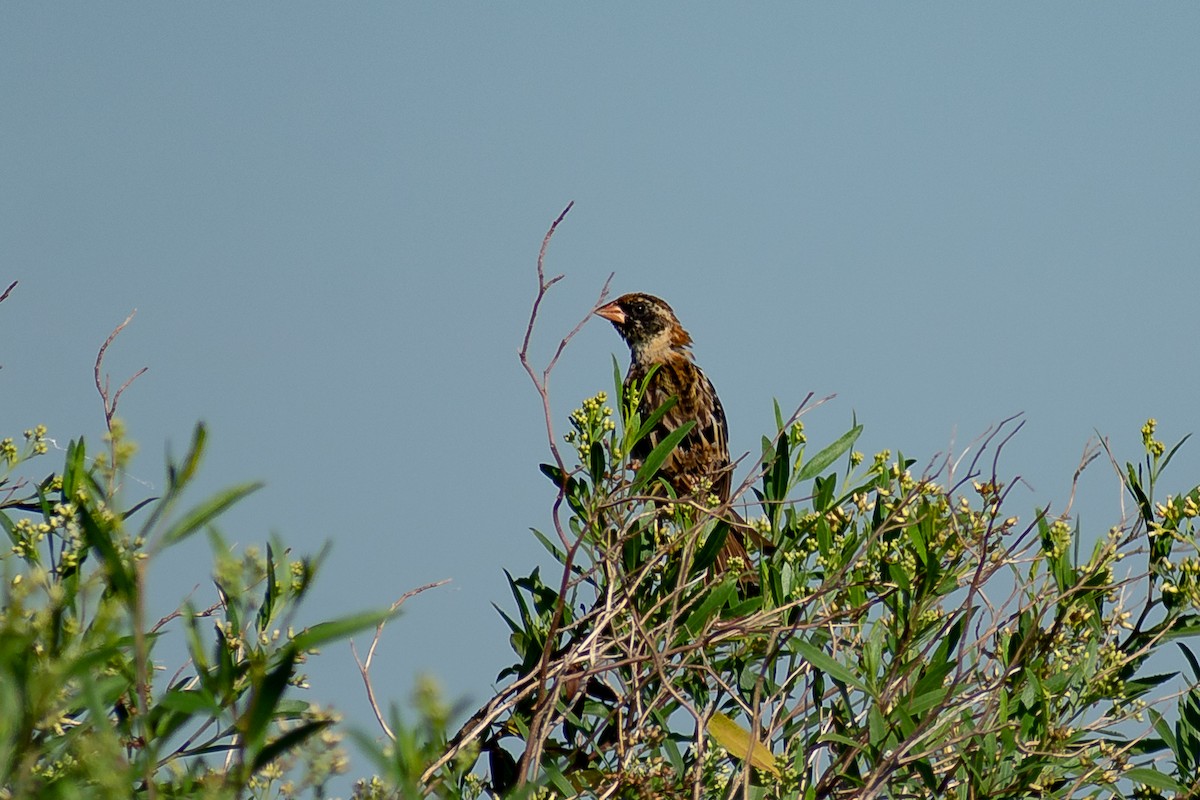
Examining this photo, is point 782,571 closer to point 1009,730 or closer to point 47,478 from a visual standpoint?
point 1009,730

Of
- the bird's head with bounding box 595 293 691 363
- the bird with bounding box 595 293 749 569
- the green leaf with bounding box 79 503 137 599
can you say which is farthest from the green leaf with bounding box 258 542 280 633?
the bird's head with bounding box 595 293 691 363

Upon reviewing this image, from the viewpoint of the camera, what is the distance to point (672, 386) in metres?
6.67

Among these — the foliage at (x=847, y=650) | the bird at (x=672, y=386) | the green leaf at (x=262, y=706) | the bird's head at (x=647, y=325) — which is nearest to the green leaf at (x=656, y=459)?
the foliage at (x=847, y=650)

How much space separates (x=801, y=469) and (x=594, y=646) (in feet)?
2.80

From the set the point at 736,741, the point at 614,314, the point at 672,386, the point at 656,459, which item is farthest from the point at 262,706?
the point at 614,314

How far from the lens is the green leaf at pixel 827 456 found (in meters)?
3.22

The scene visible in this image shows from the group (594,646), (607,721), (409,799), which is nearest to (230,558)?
(409,799)

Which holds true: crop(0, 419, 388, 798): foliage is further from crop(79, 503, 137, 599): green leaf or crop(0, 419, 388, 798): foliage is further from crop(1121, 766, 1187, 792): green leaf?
crop(1121, 766, 1187, 792): green leaf

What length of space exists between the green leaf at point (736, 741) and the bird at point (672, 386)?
5.81 feet

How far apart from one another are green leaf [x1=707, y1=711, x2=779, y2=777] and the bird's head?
187 inches

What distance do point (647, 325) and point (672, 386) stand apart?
0.91 metres

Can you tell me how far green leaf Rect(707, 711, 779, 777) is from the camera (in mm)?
2518

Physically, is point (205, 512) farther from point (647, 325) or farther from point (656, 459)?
point (647, 325)

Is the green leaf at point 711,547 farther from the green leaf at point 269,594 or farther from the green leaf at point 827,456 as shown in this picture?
the green leaf at point 269,594
